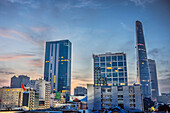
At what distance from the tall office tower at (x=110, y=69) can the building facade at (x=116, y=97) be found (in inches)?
3257

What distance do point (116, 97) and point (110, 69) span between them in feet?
307

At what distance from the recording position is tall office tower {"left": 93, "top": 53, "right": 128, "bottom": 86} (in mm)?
181750

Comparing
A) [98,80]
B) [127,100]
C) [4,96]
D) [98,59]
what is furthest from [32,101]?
[127,100]

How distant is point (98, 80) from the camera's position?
178 meters

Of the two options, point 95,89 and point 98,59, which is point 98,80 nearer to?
point 98,59

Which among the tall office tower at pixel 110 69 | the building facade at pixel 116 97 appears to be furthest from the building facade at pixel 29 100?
the building facade at pixel 116 97

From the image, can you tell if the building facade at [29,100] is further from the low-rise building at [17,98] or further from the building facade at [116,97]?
the building facade at [116,97]

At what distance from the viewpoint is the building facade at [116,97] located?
297 feet

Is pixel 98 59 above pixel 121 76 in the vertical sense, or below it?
above

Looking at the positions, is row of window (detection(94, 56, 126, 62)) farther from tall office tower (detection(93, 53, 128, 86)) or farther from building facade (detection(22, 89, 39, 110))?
building facade (detection(22, 89, 39, 110))

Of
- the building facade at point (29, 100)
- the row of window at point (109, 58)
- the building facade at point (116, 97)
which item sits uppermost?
the row of window at point (109, 58)

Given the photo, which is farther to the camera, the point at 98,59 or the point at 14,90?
the point at 98,59

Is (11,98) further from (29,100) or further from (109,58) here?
(109,58)

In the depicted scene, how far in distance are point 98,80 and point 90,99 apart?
82.4 m
